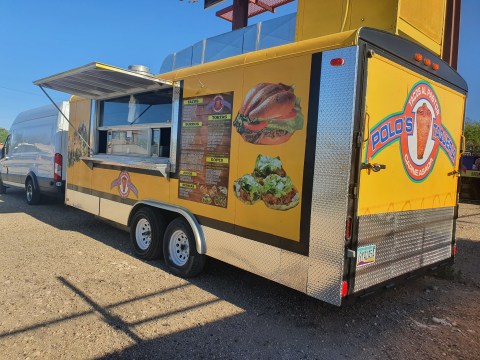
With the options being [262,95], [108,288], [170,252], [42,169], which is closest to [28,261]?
[108,288]

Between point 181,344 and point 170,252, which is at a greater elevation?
point 170,252

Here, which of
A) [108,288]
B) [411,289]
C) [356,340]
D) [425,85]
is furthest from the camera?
[411,289]

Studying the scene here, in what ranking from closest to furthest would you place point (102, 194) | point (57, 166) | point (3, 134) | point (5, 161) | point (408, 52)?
point (408, 52) < point (102, 194) < point (57, 166) < point (5, 161) < point (3, 134)

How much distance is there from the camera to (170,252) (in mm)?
5129

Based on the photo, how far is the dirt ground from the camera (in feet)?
10.5

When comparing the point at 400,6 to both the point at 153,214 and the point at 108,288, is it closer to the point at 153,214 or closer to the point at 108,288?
the point at 153,214

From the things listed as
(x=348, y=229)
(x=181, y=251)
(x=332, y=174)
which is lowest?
(x=181, y=251)

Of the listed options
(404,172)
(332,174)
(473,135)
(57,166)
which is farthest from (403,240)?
(473,135)

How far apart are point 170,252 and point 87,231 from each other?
10.0 ft

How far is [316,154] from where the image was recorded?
3383mm

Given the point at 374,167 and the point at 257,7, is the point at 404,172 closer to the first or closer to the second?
the point at 374,167

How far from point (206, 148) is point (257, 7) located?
10.4 m

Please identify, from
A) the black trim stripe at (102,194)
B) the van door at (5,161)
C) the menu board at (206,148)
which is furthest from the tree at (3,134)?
the menu board at (206,148)

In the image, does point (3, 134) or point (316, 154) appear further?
point (3, 134)
